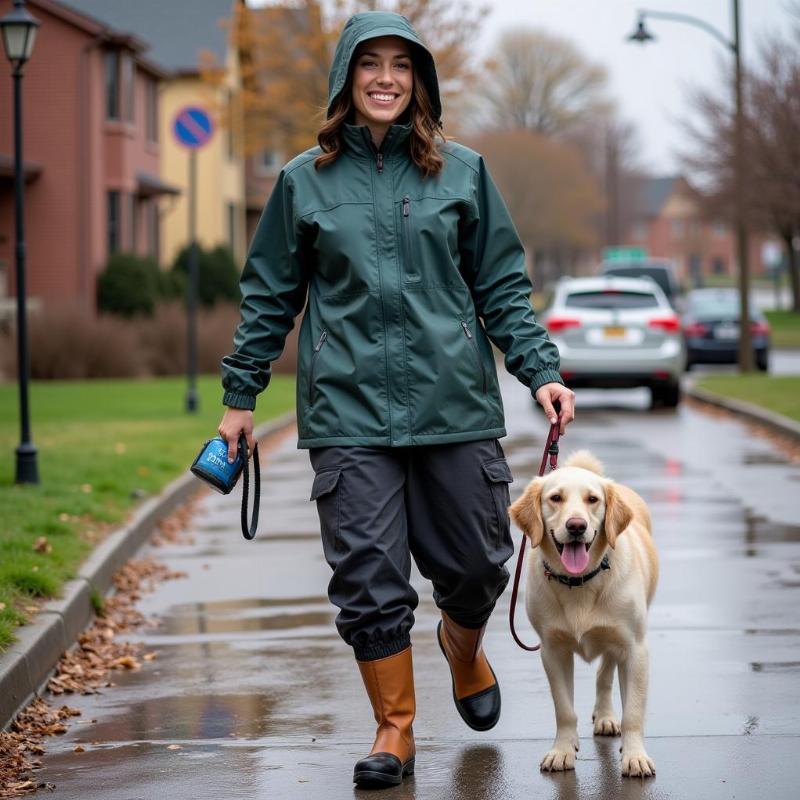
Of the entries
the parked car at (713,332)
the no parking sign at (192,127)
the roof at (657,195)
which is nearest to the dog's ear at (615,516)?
the no parking sign at (192,127)

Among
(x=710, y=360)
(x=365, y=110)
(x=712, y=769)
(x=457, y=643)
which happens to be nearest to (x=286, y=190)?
(x=365, y=110)

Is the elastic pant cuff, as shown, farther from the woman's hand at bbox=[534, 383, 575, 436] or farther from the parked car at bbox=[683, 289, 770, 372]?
the parked car at bbox=[683, 289, 770, 372]

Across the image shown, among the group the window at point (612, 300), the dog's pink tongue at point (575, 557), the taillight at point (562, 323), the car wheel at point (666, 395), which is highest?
the window at point (612, 300)

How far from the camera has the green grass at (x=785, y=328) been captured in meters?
45.1

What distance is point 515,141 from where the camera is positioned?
255 feet

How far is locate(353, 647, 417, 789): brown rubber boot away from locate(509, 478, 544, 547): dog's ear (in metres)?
0.52

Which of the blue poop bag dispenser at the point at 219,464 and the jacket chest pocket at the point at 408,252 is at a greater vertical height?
Answer: the jacket chest pocket at the point at 408,252

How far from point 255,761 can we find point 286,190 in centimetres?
182

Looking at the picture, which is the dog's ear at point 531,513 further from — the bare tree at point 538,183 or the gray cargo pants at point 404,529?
the bare tree at point 538,183

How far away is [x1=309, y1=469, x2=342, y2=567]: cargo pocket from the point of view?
16.0 feet

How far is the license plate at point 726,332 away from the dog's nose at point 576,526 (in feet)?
86.0

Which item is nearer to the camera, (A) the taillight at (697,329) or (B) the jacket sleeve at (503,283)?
(B) the jacket sleeve at (503,283)

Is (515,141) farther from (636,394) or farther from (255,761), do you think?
(255,761)

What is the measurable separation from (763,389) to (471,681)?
17.9 metres
